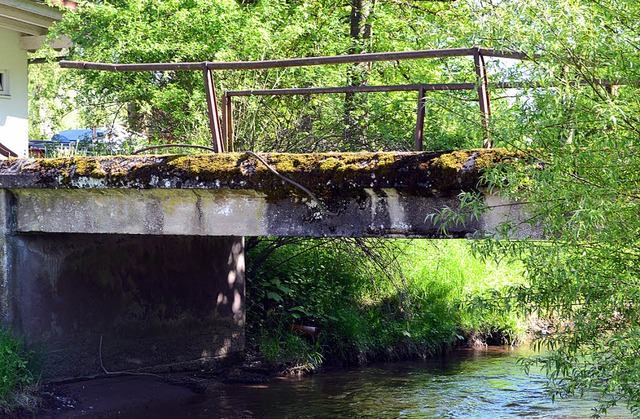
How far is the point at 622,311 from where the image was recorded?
229 inches

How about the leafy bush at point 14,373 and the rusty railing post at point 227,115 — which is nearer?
the rusty railing post at point 227,115

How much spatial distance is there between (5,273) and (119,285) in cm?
187

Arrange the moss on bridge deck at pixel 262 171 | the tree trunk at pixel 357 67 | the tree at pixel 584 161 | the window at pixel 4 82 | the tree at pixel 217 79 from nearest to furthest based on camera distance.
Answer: the tree at pixel 584 161 → the moss on bridge deck at pixel 262 171 → the tree trunk at pixel 357 67 → the tree at pixel 217 79 → the window at pixel 4 82

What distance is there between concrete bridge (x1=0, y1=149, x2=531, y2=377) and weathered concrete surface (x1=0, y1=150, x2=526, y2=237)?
0.01m

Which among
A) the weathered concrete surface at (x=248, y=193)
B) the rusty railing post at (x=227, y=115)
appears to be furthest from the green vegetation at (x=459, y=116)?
the rusty railing post at (x=227, y=115)

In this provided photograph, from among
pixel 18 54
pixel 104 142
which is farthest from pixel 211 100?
pixel 18 54

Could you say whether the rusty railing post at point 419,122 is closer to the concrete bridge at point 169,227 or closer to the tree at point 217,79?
the concrete bridge at point 169,227

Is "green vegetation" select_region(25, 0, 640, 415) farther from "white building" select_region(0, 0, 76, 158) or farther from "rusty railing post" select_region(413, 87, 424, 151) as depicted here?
"white building" select_region(0, 0, 76, 158)

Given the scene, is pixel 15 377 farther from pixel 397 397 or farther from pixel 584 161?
pixel 584 161

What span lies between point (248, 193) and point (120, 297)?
12.9 ft

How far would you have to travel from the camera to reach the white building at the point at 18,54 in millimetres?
Result: 15083

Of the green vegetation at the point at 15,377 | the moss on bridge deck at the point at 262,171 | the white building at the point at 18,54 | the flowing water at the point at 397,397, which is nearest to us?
the moss on bridge deck at the point at 262,171

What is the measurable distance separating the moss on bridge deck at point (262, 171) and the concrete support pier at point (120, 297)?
86cm

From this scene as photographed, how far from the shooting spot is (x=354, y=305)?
15609 mm
